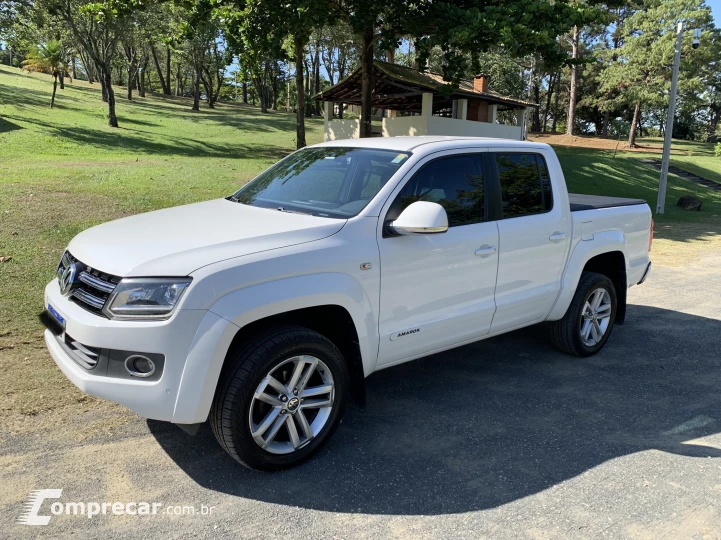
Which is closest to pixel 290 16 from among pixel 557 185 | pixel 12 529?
pixel 557 185

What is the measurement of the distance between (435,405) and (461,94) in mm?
25212

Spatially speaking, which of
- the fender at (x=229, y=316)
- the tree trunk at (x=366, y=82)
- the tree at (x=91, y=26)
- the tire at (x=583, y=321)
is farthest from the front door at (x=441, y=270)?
the tree at (x=91, y=26)

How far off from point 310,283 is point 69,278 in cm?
140

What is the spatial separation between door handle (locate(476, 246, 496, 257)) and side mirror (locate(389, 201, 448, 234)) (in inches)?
27.2

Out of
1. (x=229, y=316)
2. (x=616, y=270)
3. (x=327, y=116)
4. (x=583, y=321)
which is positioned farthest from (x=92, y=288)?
(x=327, y=116)

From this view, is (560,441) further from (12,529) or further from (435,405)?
(12,529)

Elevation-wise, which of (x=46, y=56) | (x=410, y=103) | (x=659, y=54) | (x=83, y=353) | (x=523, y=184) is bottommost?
(x=83, y=353)

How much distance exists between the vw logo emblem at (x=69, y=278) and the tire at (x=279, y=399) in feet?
3.43

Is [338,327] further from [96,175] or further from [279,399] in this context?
[96,175]

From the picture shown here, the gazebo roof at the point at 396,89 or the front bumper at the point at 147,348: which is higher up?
the gazebo roof at the point at 396,89

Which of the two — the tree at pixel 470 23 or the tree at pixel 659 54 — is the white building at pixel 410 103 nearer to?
the tree at pixel 470 23

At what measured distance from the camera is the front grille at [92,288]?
9.86ft

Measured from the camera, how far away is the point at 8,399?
13.2 ft

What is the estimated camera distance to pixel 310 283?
321cm
